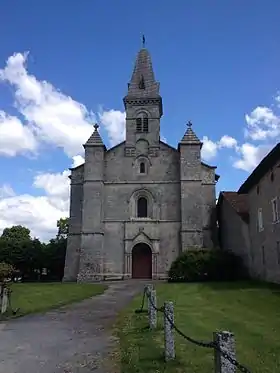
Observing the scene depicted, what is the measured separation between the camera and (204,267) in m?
30.6

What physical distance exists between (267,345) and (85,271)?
2999 centimetres

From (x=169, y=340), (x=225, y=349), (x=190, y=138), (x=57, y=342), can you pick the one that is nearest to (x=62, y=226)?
(x=190, y=138)

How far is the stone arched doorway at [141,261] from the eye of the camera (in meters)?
39.6

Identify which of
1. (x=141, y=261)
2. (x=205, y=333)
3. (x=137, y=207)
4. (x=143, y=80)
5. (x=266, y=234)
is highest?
(x=143, y=80)

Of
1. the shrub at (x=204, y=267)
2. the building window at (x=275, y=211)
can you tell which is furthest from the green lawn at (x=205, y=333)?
the shrub at (x=204, y=267)

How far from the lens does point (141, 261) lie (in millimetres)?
40031

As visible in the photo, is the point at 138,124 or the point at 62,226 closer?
the point at 138,124

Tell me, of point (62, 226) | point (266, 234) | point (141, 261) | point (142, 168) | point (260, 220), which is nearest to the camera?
point (266, 234)

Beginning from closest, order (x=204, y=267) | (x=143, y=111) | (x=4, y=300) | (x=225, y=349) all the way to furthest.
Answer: (x=225, y=349) < (x=4, y=300) < (x=204, y=267) < (x=143, y=111)

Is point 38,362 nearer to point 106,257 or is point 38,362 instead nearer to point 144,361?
point 144,361

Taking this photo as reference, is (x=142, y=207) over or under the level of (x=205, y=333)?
over

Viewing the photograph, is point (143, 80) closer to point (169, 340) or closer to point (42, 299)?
point (42, 299)

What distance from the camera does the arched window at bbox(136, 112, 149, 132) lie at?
144 ft

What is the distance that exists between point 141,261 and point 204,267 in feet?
34.5
